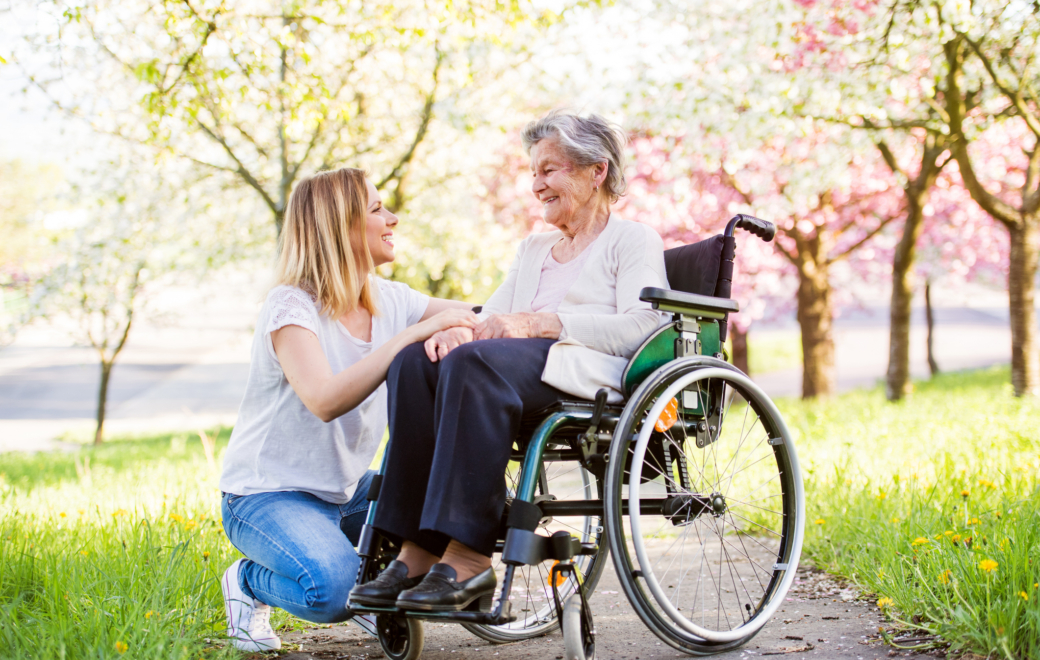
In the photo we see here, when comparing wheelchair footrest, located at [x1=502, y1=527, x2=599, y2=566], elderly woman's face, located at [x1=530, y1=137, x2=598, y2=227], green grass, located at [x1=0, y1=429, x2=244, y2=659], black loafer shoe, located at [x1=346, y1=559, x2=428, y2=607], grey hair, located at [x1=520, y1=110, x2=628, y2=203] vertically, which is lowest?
green grass, located at [x1=0, y1=429, x2=244, y2=659]

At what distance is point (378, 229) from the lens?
2.53 metres

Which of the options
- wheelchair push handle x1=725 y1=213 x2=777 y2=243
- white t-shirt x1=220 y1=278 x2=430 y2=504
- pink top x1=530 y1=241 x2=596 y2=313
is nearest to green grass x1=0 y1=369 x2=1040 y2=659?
white t-shirt x1=220 y1=278 x2=430 y2=504

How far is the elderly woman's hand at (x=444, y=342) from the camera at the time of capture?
78.9 inches

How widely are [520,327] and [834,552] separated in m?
1.49

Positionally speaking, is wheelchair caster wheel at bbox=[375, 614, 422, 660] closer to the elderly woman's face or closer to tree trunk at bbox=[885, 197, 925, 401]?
the elderly woman's face

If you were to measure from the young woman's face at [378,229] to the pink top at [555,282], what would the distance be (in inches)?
18.7

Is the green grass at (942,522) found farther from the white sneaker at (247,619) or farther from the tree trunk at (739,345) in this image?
the tree trunk at (739,345)

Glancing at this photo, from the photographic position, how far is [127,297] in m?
10.1

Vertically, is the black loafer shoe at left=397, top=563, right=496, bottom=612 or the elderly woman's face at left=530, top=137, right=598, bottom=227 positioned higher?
the elderly woman's face at left=530, top=137, right=598, bottom=227

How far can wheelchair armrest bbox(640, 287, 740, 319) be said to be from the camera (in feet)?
6.63

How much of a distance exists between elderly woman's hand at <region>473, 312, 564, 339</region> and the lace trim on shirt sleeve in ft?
1.60

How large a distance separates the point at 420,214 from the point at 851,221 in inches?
190

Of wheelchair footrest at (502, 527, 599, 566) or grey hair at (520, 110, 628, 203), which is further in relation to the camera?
grey hair at (520, 110, 628, 203)

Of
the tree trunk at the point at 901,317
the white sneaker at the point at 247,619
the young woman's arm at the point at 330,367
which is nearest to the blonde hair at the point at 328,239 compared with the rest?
the young woman's arm at the point at 330,367
